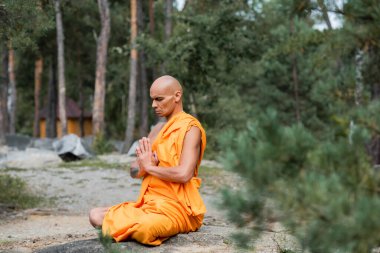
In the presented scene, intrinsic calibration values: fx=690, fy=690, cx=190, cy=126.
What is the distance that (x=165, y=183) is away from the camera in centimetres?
573

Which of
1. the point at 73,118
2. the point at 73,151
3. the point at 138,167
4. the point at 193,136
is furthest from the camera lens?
the point at 73,118

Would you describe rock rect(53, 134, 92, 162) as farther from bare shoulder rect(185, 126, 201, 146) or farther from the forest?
bare shoulder rect(185, 126, 201, 146)

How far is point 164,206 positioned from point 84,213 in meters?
5.63

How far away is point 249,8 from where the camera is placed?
927 inches

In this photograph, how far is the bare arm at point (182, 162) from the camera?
18.0ft

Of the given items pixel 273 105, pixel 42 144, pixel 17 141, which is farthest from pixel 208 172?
pixel 17 141

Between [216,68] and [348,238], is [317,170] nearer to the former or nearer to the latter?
[348,238]

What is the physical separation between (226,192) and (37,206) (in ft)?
31.1

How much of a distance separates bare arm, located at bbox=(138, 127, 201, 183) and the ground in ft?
1.73

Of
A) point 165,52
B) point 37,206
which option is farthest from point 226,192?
point 165,52

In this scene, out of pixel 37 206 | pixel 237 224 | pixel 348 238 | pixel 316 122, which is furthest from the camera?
pixel 316 122

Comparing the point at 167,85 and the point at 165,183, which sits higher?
the point at 167,85

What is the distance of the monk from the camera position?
18.0 ft

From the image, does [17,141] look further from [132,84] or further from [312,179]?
[312,179]
